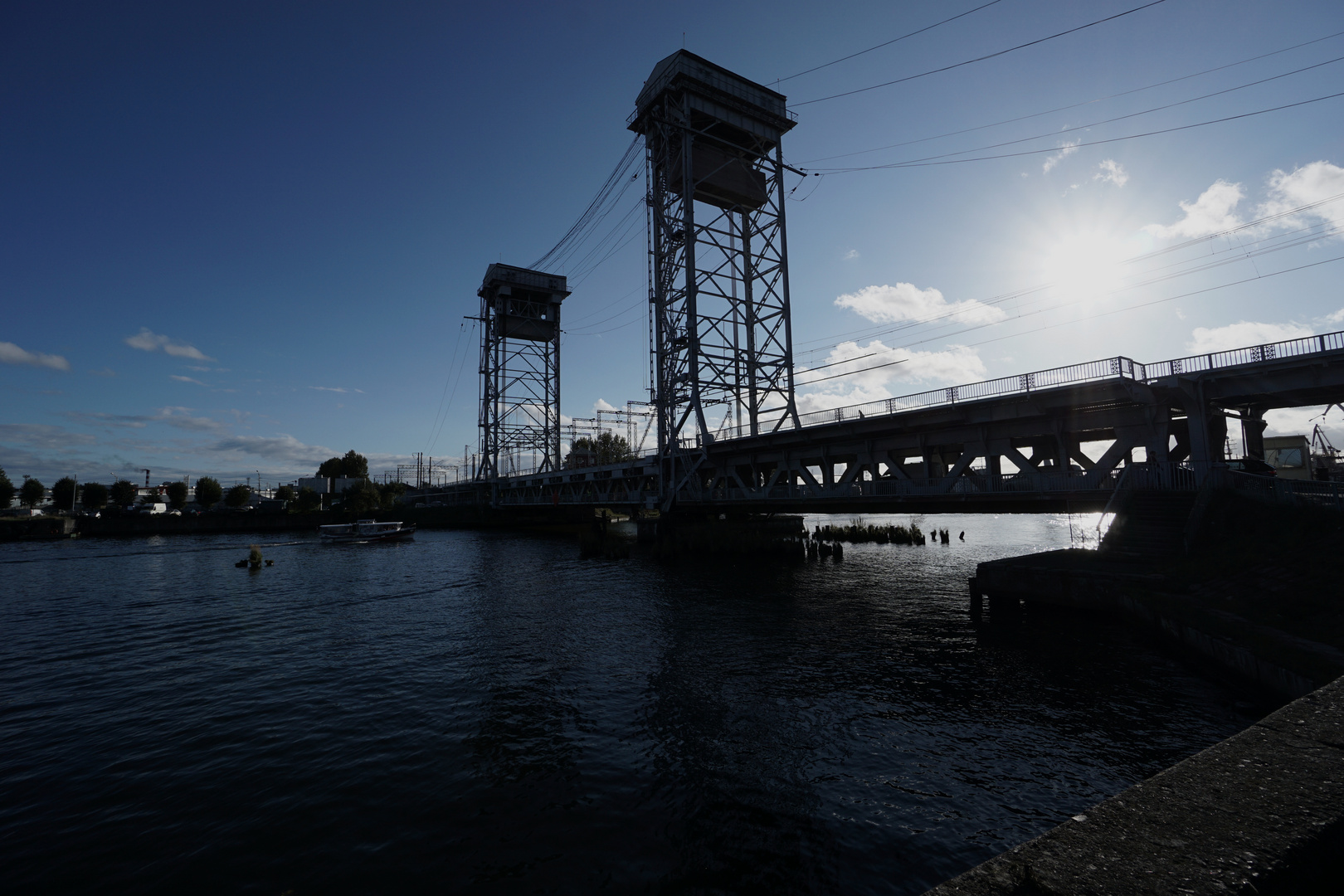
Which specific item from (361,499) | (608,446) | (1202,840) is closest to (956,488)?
(1202,840)

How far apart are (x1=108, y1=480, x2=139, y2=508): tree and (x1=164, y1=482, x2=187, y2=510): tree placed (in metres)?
5.67

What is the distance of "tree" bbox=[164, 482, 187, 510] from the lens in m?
110

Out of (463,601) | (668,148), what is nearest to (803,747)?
(463,601)

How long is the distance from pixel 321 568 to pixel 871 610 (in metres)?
36.1

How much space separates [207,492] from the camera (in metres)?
108

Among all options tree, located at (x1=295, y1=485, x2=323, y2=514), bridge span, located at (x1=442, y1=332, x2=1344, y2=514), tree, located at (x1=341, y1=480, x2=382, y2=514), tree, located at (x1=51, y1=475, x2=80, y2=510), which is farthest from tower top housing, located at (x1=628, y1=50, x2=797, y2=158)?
tree, located at (x1=51, y1=475, x2=80, y2=510)

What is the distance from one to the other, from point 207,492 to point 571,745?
428ft

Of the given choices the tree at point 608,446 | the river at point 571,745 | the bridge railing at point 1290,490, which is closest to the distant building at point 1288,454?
the bridge railing at point 1290,490

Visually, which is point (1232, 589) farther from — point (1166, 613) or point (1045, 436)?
point (1045, 436)

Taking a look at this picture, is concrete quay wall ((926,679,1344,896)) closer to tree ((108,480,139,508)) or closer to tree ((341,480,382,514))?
tree ((341,480,382,514))

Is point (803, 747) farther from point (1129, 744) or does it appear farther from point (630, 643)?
point (630, 643)

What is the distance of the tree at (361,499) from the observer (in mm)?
97562

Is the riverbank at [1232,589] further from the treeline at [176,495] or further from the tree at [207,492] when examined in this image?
the tree at [207,492]

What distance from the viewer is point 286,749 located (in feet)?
35.9
